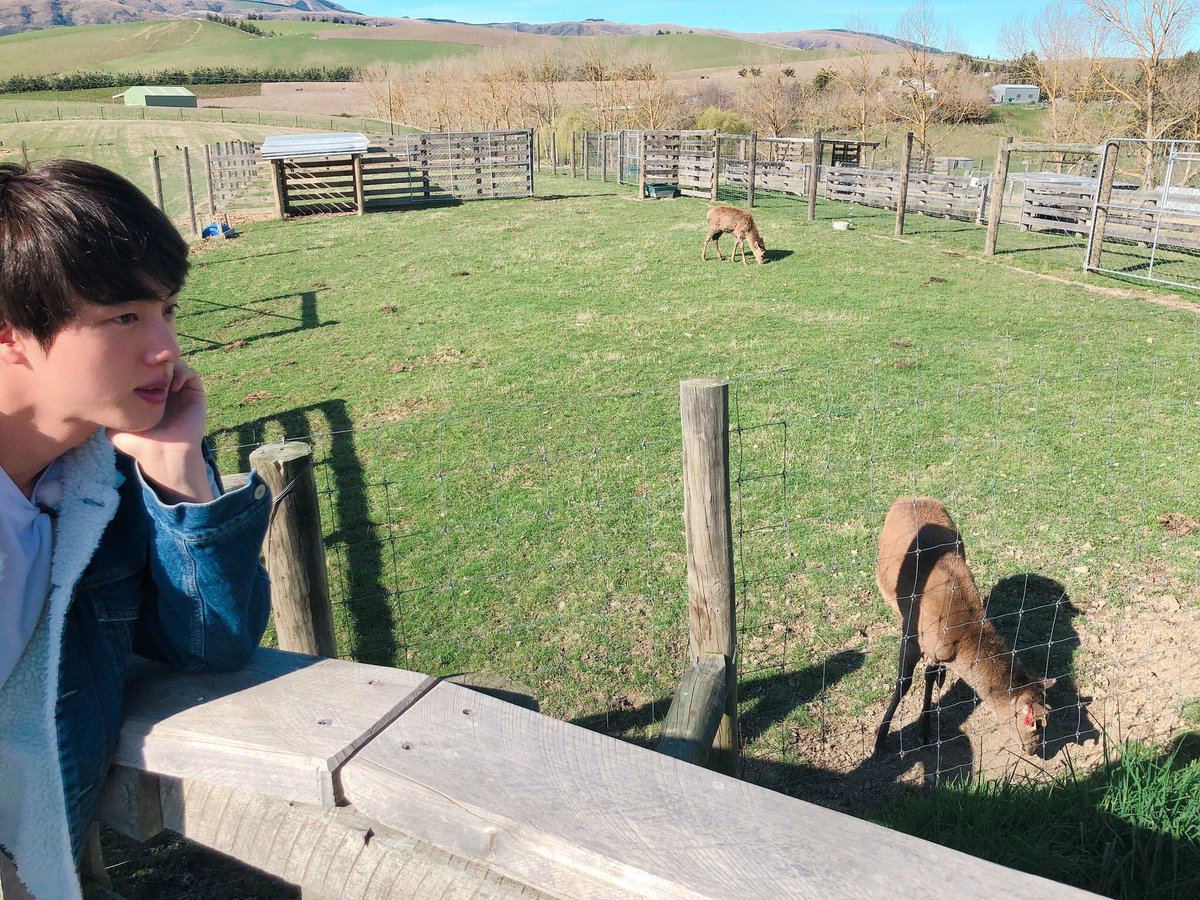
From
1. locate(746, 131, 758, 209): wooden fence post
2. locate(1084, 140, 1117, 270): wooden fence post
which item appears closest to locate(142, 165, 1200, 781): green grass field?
locate(1084, 140, 1117, 270): wooden fence post

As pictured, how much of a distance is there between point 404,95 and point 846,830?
62567 mm

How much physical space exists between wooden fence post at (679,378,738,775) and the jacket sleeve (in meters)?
1.54

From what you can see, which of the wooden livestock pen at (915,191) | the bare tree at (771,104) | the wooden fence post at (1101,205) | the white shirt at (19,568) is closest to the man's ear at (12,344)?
the white shirt at (19,568)

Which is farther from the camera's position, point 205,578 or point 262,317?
point 262,317

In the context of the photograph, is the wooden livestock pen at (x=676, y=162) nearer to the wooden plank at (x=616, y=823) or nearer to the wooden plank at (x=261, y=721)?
the wooden plank at (x=261, y=721)

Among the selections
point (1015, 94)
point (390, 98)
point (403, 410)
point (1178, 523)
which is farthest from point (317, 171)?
point (1015, 94)

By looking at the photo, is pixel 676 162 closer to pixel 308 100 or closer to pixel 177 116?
pixel 177 116

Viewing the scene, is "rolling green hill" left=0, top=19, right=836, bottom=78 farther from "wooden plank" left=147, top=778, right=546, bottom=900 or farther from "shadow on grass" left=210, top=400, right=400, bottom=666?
"wooden plank" left=147, top=778, right=546, bottom=900

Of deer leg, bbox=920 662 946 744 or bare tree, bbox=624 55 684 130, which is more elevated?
bare tree, bbox=624 55 684 130

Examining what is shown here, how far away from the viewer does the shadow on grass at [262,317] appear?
34.1 feet

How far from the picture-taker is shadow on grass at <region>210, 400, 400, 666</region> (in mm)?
4617

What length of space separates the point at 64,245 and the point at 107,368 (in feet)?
0.53

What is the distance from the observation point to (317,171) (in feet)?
72.6

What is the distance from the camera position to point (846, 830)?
1.00 metres
